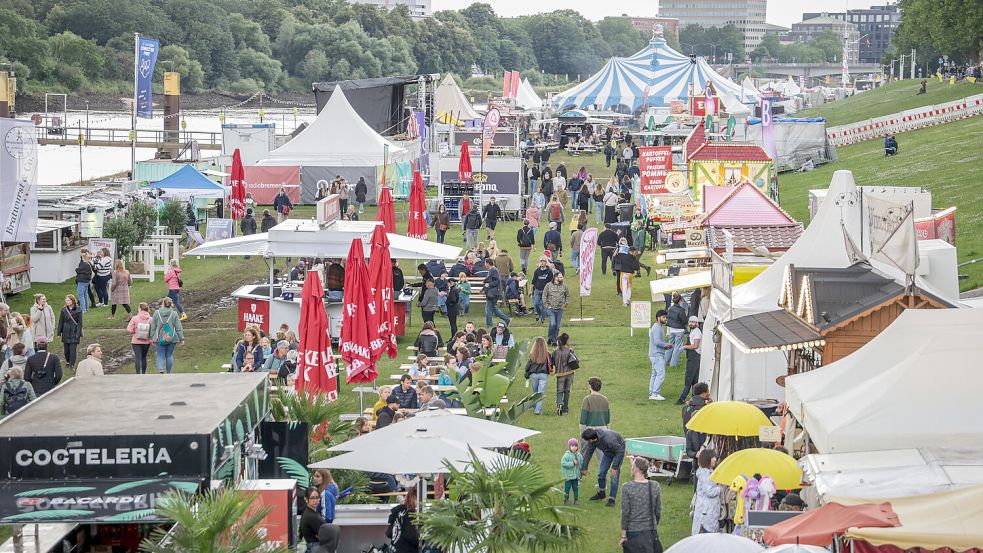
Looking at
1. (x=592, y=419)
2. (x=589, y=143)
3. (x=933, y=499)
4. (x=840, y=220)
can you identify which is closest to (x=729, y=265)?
(x=840, y=220)

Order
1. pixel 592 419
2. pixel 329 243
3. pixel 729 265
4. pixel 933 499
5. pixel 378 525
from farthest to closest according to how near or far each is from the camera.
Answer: pixel 329 243 < pixel 729 265 < pixel 592 419 < pixel 378 525 < pixel 933 499

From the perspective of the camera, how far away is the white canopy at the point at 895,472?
887 centimetres

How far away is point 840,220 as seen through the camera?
15.5m

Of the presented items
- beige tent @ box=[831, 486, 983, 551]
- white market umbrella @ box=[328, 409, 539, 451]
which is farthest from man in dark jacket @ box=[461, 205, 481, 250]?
beige tent @ box=[831, 486, 983, 551]

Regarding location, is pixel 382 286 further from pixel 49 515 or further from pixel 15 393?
pixel 49 515

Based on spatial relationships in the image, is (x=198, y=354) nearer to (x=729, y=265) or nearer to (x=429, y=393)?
(x=429, y=393)

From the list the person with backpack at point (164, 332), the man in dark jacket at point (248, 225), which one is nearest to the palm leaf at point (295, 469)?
the person with backpack at point (164, 332)

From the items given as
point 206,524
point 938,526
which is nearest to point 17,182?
point 206,524

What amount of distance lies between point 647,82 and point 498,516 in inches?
2351

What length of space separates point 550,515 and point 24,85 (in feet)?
256

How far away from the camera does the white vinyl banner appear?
774 inches

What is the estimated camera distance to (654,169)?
3039 cm

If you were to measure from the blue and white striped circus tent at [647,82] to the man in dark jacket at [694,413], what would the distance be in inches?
2062

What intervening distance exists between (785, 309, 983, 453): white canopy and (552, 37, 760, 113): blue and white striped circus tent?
55.5m
